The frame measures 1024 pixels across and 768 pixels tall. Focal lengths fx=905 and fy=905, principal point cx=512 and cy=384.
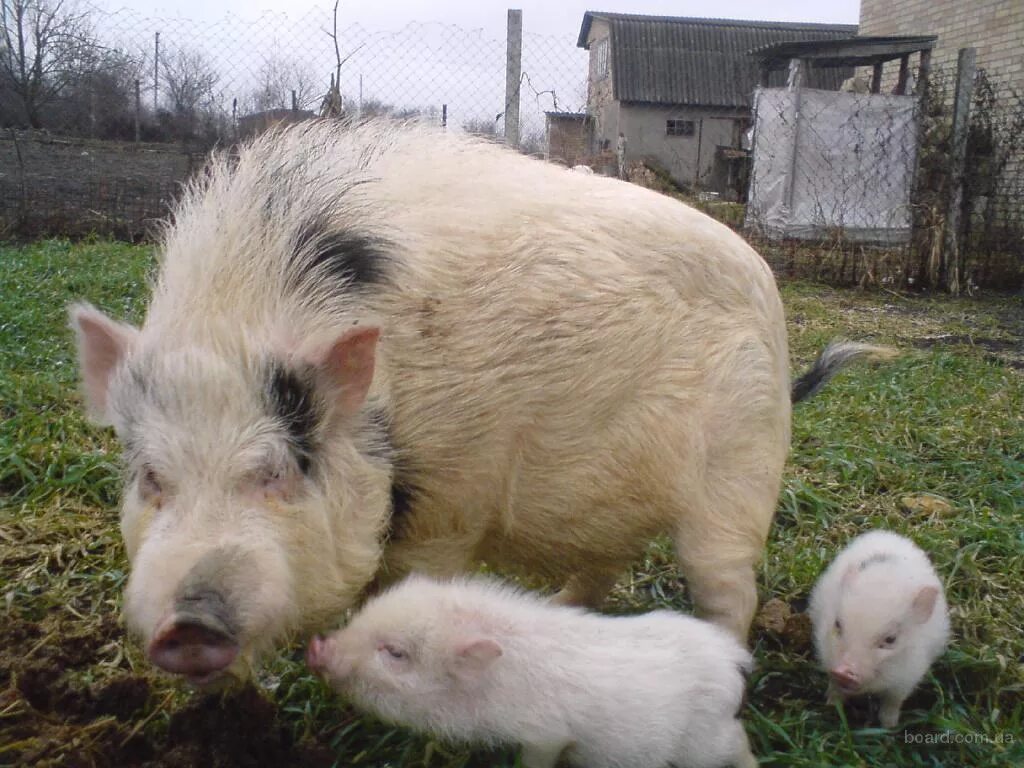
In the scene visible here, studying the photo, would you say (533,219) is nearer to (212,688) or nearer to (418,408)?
(418,408)

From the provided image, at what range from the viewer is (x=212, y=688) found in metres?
2.09

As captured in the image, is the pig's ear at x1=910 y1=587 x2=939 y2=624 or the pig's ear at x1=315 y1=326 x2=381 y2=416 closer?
the pig's ear at x1=315 y1=326 x2=381 y2=416

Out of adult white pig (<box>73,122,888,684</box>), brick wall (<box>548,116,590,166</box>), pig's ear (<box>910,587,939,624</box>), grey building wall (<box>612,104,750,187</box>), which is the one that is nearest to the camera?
adult white pig (<box>73,122,888,684</box>)

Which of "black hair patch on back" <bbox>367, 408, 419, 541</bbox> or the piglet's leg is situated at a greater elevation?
"black hair patch on back" <bbox>367, 408, 419, 541</bbox>

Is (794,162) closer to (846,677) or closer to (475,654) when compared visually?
(846,677)

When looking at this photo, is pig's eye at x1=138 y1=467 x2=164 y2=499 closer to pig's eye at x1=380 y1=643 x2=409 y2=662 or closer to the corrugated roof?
pig's eye at x1=380 y1=643 x2=409 y2=662

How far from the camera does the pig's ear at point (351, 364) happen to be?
7.18 ft

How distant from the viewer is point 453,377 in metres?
2.41

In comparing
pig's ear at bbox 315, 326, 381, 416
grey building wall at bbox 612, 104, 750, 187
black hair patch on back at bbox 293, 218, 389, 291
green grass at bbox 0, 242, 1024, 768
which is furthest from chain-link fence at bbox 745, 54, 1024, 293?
grey building wall at bbox 612, 104, 750, 187

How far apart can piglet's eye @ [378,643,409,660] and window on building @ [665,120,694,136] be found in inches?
1147

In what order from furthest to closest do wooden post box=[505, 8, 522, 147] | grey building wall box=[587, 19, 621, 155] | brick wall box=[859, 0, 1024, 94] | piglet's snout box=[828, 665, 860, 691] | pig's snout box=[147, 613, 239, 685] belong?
grey building wall box=[587, 19, 621, 155] → brick wall box=[859, 0, 1024, 94] → wooden post box=[505, 8, 522, 147] → piglet's snout box=[828, 665, 860, 691] → pig's snout box=[147, 613, 239, 685]

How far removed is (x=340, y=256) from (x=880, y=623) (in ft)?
6.53

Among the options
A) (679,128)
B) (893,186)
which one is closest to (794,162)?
(893,186)

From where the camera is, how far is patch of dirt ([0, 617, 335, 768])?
7.27ft
